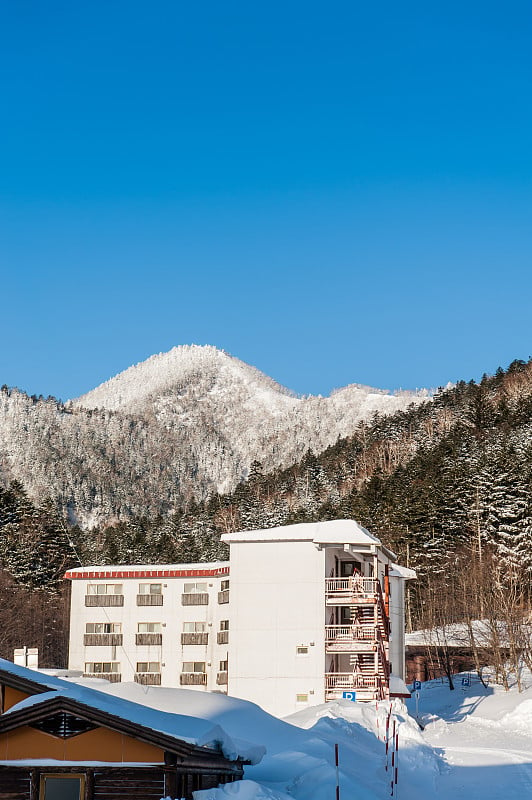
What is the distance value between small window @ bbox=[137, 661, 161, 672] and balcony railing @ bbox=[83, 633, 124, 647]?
1.74 metres

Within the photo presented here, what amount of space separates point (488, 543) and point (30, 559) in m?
37.0

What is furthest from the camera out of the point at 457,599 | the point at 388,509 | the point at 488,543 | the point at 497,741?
the point at 388,509

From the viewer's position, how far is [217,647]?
175ft

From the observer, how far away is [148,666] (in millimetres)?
55219

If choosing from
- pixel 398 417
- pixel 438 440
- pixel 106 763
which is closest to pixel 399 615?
pixel 106 763

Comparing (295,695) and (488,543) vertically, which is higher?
(488,543)

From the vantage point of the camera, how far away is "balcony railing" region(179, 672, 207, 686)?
5441cm

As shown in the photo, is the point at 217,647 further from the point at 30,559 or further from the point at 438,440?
the point at 438,440

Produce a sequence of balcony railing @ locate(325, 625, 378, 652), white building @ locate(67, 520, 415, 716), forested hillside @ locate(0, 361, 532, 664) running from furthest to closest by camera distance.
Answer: forested hillside @ locate(0, 361, 532, 664) < balcony railing @ locate(325, 625, 378, 652) < white building @ locate(67, 520, 415, 716)

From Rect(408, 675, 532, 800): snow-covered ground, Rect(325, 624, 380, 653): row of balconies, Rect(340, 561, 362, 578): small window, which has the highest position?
Rect(340, 561, 362, 578): small window

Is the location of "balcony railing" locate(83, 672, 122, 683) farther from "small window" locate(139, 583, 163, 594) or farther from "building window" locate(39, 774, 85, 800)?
"building window" locate(39, 774, 85, 800)

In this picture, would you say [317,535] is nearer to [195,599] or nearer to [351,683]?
[351,683]

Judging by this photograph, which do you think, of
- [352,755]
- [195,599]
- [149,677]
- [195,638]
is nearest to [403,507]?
[195,599]

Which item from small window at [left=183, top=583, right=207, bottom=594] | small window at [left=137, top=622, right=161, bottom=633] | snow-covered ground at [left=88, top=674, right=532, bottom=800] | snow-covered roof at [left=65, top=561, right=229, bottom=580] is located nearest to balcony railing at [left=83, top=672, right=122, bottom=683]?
small window at [left=137, top=622, right=161, bottom=633]
